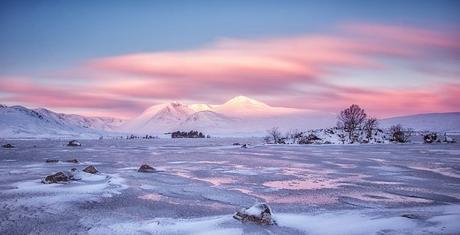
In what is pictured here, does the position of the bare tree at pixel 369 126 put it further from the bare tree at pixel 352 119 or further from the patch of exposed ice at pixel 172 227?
the patch of exposed ice at pixel 172 227

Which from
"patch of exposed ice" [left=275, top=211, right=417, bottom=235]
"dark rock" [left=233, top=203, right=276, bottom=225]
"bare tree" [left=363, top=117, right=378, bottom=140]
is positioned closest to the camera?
"patch of exposed ice" [left=275, top=211, right=417, bottom=235]

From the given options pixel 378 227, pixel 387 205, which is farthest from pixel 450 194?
pixel 378 227

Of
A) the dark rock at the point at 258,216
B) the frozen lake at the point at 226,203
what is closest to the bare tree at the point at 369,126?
the frozen lake at the point at 226,203

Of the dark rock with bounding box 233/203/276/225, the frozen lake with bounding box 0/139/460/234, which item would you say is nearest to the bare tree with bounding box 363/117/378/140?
the frozen lake with bounding box 0/139/460/234

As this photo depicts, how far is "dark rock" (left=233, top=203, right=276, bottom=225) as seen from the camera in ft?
25.3

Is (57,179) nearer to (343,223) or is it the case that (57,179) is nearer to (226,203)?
(226,203)

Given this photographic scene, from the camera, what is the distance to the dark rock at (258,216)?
25.3ft

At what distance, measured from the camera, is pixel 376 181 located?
14.1 meters

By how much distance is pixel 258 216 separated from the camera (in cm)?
774

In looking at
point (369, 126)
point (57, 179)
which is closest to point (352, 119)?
point (369, 126)

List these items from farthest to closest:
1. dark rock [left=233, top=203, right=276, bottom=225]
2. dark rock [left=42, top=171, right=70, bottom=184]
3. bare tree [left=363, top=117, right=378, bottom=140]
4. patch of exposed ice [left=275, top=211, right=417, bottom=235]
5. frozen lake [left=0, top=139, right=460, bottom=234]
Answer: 1. bare tree [left=363, top=117, right=378, bottom=140]
2. dark rock [left=42, top=171, right=70, bottom=184]
3. dark rock [left=233, top=203, right=276, bottom=225]
4. frozen lake [left=0, top=139, right=460, bottom=234]
5. patch of exposed ice [left=275, top=211, right=417, bottom=235]

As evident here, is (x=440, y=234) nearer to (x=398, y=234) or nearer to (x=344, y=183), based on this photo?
(x=398, y=234)

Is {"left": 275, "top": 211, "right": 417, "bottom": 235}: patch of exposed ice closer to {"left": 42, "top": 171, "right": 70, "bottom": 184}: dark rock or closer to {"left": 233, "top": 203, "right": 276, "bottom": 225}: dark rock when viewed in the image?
{"left": 233, "top": 203, "right": 276, "bottom": 225}: dark rock

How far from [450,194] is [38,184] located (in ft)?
39.7
